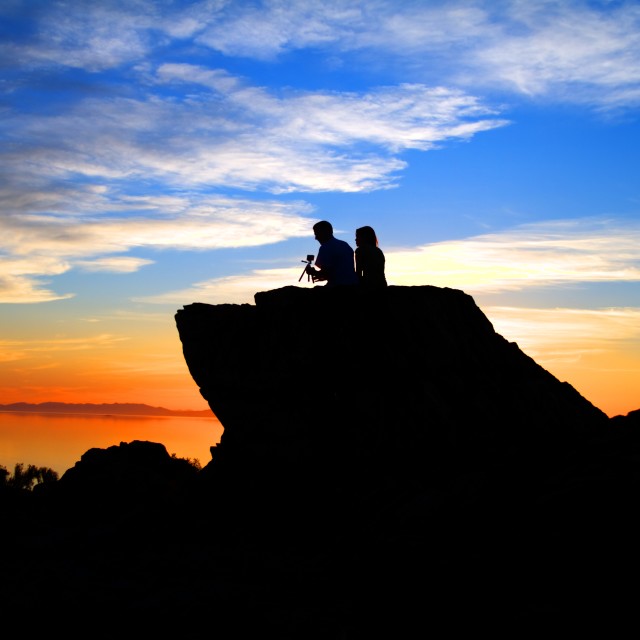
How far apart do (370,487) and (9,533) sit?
8157 millimetres

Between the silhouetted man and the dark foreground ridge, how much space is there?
1.34ft

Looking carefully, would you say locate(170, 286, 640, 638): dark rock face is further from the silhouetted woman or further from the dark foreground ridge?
the silhouetted woman

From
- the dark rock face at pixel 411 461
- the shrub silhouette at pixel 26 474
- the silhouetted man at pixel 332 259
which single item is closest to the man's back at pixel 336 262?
the silhouetted man at pixel 332 259

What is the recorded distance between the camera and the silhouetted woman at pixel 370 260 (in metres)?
15.8

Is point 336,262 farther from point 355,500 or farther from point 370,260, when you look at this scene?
point 355,500

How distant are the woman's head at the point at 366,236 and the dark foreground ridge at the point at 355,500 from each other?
1.11m

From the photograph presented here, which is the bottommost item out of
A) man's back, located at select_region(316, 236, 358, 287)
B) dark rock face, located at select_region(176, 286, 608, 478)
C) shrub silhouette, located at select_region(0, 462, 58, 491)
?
shrub silhouette, located at select_region(0, 462, 58, 491)

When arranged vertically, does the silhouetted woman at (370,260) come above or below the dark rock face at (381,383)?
above

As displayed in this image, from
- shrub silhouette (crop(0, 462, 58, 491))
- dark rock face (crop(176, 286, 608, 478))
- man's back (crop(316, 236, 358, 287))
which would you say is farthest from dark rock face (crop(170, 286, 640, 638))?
shrub silhouette (crop(0, 462, 58, 491))

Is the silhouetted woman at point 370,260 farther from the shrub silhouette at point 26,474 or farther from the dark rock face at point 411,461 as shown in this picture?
the shrub silhouette at point 26,474

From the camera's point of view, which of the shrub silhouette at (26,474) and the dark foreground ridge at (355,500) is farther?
the shrub silhouette at (26,474)

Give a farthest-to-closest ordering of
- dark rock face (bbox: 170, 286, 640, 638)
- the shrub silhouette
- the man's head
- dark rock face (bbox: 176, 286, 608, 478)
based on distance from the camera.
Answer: the shrub silhouette → the man's head → dark rock face (bbox: 176, 286, 608, 478) → dark rock face (bbox: 170, 286, 640, 638)

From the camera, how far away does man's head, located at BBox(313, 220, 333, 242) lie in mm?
15602

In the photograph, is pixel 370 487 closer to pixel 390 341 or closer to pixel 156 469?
pixel 390 341
